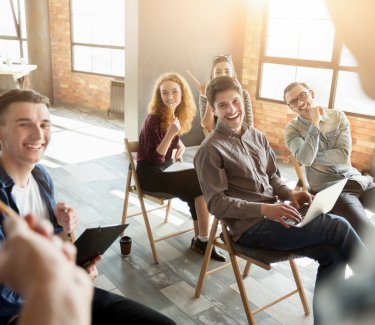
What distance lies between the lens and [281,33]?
505cm

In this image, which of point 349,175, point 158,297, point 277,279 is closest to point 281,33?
point 349,175

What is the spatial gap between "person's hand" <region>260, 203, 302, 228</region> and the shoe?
2.98 ft

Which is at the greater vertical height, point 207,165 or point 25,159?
point 25,159

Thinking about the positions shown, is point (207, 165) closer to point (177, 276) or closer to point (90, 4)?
point (177, 276)

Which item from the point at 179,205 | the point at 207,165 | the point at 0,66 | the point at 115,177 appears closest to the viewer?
the point at 207,165

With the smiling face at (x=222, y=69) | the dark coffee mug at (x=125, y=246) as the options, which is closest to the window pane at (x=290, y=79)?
the smiling face at (x=222, y=69)

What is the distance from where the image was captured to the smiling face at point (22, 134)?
1299 mm

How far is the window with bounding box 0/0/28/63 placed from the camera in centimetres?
833

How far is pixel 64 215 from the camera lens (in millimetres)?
1427

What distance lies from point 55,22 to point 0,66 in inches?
77.0

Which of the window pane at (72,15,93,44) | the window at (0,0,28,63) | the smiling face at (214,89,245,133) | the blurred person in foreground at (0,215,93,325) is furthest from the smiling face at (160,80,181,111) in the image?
the window at (0,0,28,63)

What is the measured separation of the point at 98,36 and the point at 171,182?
5.62 meters

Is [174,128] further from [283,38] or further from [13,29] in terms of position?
[13,29]

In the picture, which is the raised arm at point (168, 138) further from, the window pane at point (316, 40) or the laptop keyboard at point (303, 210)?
the window pane at point (316, 40)
